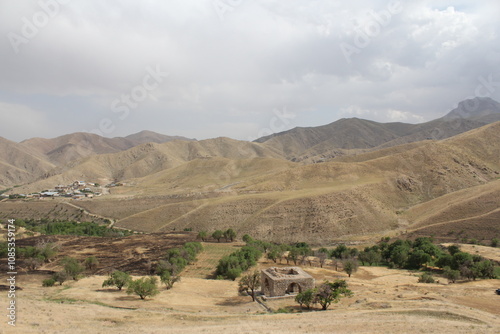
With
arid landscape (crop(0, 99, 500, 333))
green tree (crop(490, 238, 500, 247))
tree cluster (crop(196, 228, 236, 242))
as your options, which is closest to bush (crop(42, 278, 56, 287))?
arid landscape (crop(0, 99, 500, 333))

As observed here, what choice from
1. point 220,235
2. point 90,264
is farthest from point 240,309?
point 220,235

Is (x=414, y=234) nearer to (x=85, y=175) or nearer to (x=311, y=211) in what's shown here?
(x=311, y=211)

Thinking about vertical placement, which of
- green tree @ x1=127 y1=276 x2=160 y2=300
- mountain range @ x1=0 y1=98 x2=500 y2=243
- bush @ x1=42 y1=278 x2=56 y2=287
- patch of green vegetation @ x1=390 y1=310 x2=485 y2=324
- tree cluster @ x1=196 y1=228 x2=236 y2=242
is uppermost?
mountain range @ x1=0 y1=98 x2=500 y2=243

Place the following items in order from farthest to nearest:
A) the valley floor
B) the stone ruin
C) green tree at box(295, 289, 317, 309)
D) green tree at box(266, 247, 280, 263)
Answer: green tree at box(266, 247, 280, 263) → the stone ruin → green tree at box(295, 289, 317, 309) → the valley floor

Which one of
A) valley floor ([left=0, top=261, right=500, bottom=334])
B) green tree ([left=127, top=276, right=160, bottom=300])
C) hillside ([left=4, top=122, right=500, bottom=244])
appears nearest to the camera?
valley floor ([left=0, top=261, right=500, bottom=334])

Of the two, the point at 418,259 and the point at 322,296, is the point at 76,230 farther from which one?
the point at 418,259

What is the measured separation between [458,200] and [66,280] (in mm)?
79577

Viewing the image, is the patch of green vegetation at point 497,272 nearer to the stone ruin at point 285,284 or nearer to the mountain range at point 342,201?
the mountain range at point 342,201

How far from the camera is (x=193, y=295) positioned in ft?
107

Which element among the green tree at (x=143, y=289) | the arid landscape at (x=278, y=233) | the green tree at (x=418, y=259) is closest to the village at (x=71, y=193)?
the arid landscape at (x=278, y=233)

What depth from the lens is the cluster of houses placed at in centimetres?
13130

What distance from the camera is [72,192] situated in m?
141

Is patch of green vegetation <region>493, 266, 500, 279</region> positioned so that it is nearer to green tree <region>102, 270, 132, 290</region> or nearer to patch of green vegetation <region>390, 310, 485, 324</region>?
patch of green vegetation <region>390, 310, 485, 324</region>

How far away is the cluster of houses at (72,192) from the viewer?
5169 inches
